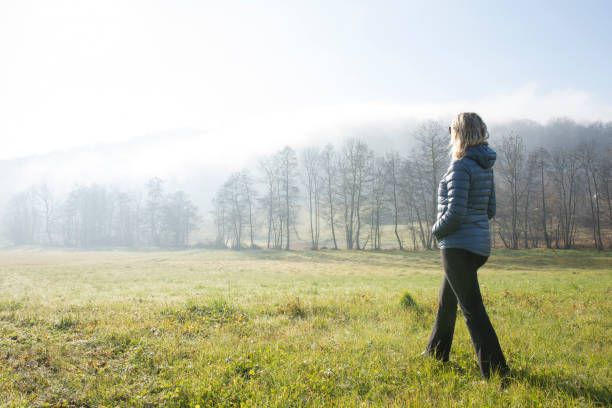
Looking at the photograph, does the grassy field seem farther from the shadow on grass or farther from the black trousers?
the black trousers

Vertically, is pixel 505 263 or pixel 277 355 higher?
pixel 277 355

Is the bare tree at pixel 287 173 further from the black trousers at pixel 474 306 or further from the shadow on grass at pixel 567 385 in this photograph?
the shadow on grass at pixel 567 385

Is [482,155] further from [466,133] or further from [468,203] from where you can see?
[468,203]

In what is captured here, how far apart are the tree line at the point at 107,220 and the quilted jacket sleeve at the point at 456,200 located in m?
71.3

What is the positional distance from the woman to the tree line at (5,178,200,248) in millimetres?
71238

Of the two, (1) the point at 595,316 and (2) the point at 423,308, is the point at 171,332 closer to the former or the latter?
(2) the point at 423,308

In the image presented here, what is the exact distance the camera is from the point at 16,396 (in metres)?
3.04

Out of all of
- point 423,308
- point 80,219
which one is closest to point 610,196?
point 423,308

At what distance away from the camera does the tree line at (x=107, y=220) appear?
69.4 m

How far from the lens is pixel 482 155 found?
3449 mm

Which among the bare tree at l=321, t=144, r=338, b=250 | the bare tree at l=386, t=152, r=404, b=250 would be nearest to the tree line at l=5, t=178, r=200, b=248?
the bare tree at l=321, t=144, r=338, b=250

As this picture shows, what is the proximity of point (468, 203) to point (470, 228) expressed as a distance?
31cm

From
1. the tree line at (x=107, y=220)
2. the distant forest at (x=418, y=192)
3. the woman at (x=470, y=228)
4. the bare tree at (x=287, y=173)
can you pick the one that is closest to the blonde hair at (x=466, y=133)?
the woman at (x=470, y=228)

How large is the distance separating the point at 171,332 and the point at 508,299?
27.4 feet
